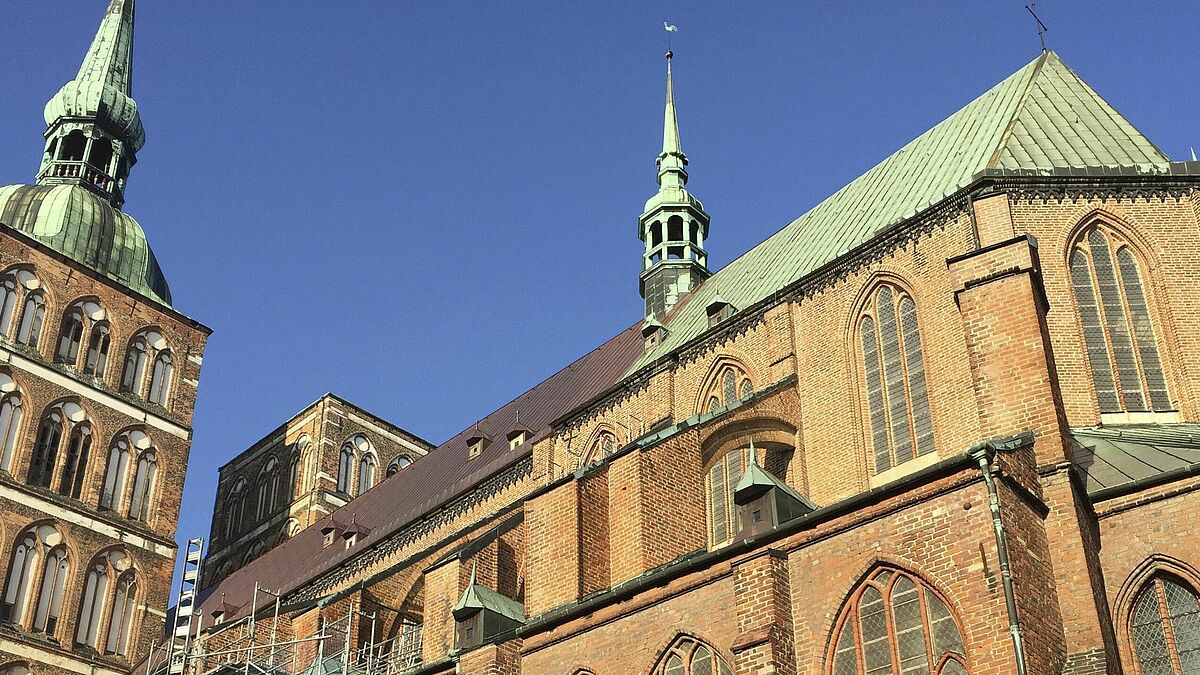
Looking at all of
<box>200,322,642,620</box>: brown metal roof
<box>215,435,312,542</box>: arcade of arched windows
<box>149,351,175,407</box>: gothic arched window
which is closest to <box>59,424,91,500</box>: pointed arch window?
<box>149,351,175,407</box>: gothic arched window

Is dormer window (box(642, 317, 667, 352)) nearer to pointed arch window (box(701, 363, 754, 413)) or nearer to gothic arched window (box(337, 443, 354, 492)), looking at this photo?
pointed arch window (box(701, 363, 754, 413))

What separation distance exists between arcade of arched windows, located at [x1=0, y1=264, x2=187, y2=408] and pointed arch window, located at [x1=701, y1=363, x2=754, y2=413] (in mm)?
20422

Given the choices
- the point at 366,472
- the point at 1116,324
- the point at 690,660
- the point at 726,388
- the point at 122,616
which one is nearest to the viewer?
the point at 690,660

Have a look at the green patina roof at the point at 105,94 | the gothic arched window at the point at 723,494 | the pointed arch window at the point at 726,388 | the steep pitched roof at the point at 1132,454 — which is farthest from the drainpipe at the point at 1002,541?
the green patina roof at the point at 105,94

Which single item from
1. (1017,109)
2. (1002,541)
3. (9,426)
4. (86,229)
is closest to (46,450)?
(9,426)

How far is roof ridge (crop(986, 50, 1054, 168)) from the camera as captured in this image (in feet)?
69.6

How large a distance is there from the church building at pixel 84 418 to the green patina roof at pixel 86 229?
0.15ft

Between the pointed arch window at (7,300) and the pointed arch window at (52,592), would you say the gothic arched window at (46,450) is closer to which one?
the pointed arch window at (52,592)

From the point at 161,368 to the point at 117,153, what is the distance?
25.6ft

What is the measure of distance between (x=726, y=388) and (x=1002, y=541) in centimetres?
1025

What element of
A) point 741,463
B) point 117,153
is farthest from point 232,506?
point 741,463

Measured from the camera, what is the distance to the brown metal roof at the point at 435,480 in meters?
30.4

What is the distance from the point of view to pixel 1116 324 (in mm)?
19172

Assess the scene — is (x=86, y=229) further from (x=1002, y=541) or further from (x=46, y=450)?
(x=1002, y=541)
